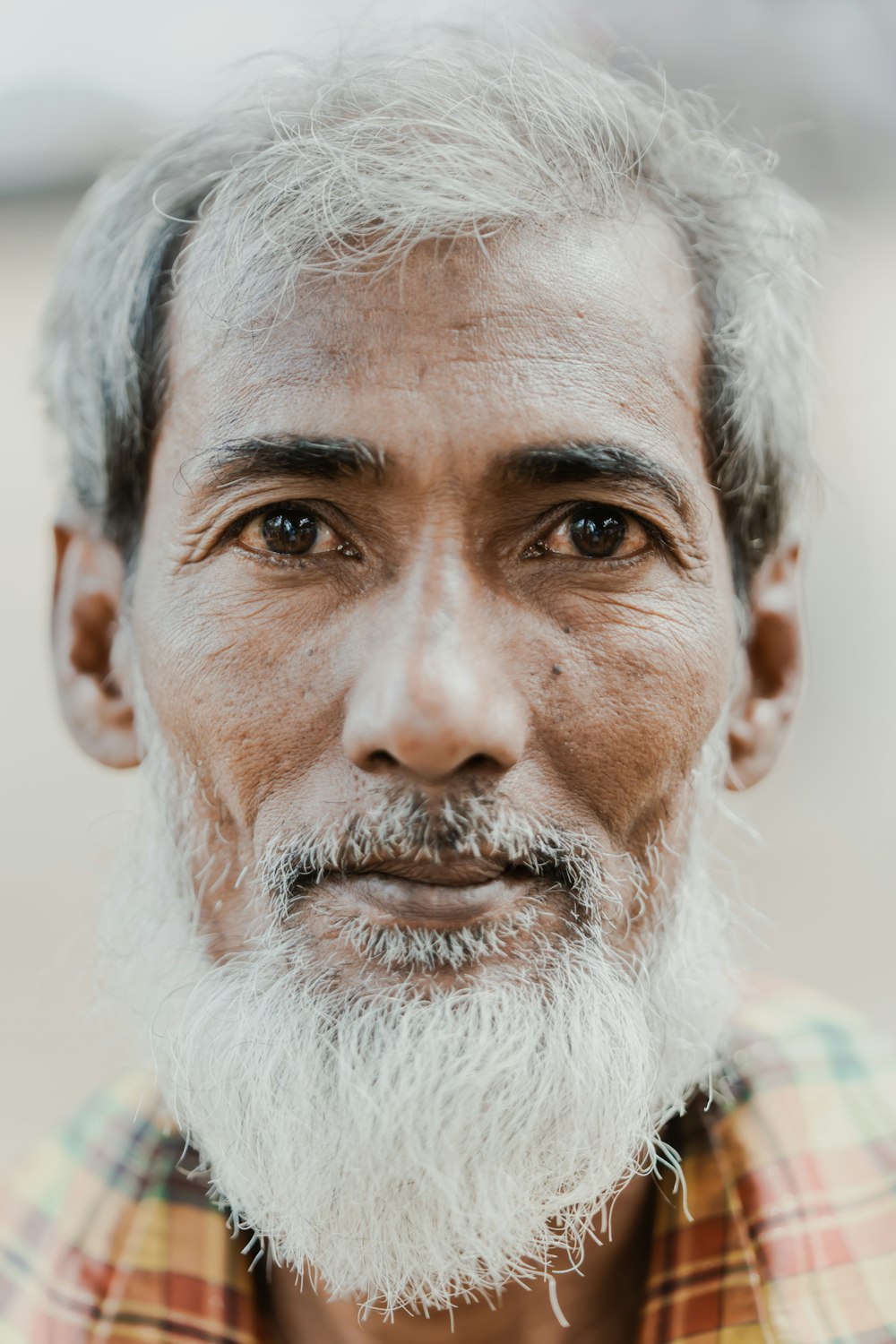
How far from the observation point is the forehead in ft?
4.82

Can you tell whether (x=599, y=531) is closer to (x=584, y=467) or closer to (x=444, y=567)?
(x=584, y=467)

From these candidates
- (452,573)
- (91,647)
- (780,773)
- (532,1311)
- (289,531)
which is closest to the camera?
(452,573)

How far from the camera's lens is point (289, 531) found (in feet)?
5.21

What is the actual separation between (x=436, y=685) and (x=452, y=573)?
188mm

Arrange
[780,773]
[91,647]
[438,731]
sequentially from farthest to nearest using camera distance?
[780,773], [91,647], [438,731]

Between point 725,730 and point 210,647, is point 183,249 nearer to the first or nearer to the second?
point 210,647

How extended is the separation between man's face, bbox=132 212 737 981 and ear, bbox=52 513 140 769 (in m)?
0.31

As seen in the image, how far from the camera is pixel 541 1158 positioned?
1481 millimetres

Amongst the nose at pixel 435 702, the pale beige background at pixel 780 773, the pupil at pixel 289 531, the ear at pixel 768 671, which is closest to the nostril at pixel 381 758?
the nose at pixel 435 702

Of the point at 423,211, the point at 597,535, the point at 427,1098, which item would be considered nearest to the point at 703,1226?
the point at 427,1098

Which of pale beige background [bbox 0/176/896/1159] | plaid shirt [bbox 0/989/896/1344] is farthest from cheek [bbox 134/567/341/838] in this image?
pale beige background [bbox 0/176/896/1159]

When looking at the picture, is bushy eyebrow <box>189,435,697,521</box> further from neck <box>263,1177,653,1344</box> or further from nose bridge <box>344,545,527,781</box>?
neck <box>263,1177,653,1344</box>

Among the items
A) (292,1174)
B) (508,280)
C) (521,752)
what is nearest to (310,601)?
(521,752)

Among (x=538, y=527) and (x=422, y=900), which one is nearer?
(x=422, y=900)
